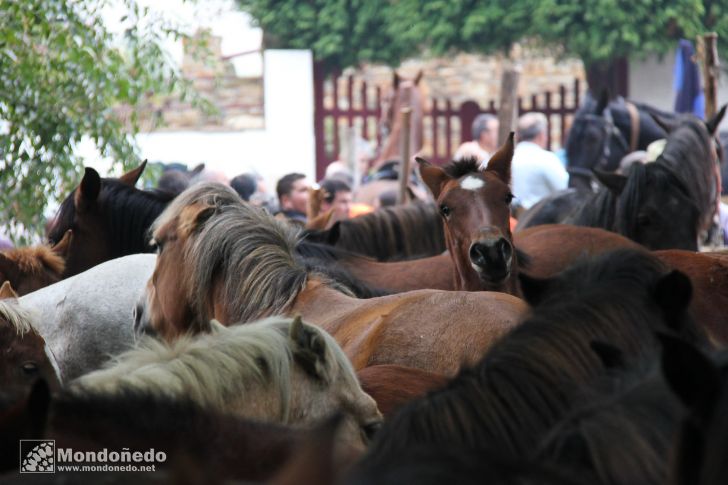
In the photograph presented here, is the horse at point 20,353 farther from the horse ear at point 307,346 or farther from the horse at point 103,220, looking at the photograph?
the horse at point 103,220

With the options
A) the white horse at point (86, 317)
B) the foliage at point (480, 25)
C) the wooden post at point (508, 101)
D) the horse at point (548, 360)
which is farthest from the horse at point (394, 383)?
the foliage at point (480, 25)

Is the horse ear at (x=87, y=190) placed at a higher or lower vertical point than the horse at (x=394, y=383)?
higher

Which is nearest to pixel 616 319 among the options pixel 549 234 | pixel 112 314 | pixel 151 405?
pixel 151 405

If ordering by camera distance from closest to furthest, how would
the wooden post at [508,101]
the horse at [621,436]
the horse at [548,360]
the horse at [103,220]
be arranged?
the horse at [621,436], the horse at [548,360], the horse at [103,220], the wooden post at [508,101]

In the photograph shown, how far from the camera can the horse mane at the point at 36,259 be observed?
20.6ft

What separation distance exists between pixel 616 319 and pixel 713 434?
1.23 m

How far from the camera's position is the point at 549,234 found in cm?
704

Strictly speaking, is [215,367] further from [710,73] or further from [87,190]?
[710,73]

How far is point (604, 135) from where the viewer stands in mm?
13164

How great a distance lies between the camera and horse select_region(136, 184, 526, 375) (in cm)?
427

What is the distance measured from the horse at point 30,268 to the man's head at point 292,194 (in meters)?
4.97

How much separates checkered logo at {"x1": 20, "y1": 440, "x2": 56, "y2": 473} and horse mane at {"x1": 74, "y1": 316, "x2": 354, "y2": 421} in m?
0.22

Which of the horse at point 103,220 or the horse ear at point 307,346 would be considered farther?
the horse at point 103,220

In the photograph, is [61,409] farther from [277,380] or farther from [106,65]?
[106,65]
